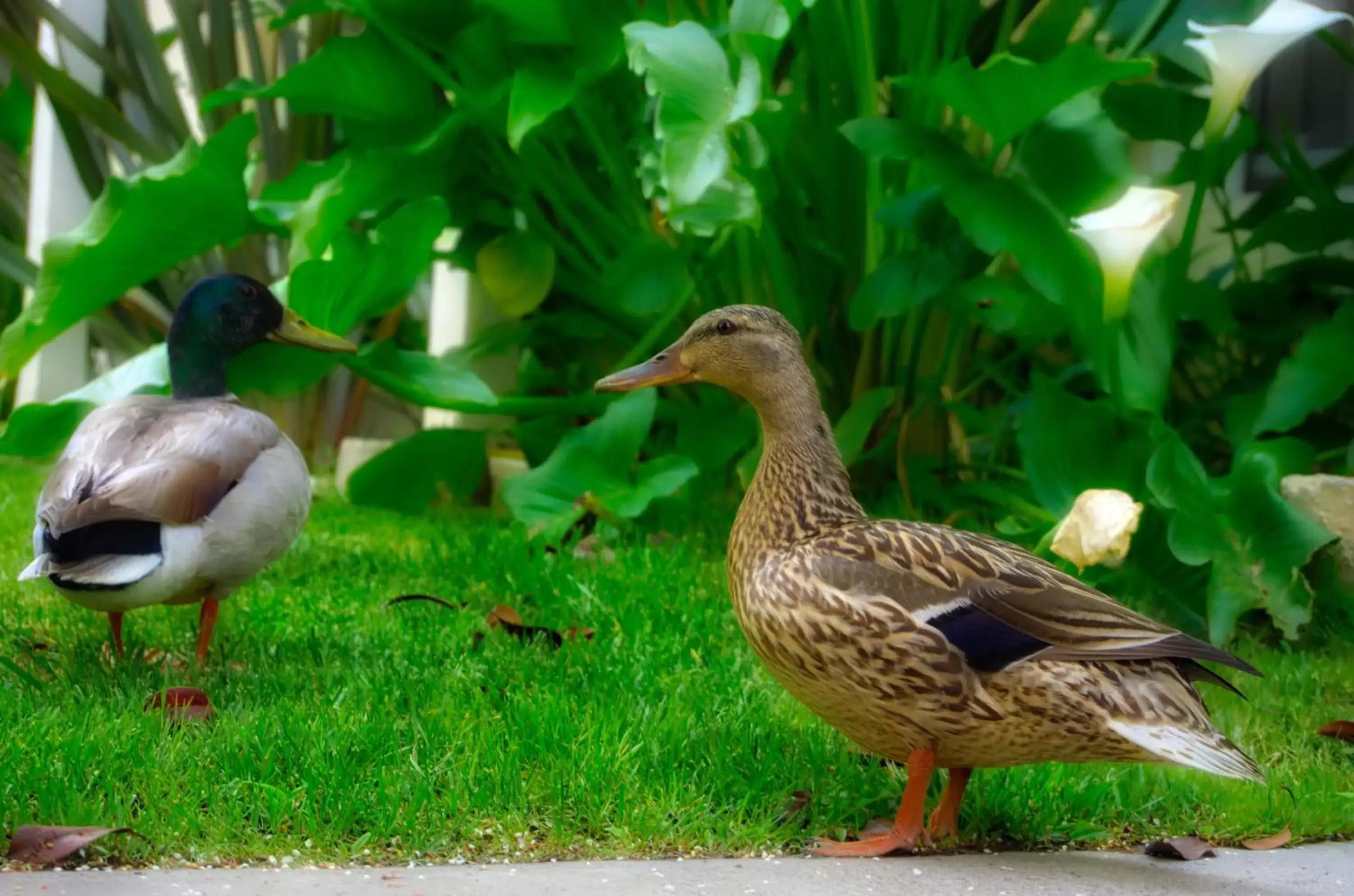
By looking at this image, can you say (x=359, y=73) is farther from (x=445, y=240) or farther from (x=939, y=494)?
(x=939, y=494)

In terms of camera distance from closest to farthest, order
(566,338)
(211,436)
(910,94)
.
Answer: (211,436)
(910,94)
(566,338)

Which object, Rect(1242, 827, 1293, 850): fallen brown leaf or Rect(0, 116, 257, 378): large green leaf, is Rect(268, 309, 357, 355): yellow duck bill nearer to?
Rect(0, 116, 257, 378): large green leaf

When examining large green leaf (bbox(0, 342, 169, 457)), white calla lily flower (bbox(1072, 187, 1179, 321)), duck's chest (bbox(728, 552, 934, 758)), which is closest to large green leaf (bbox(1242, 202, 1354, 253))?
white calla lily flower (bbox(1072, 187, 1179, 321))

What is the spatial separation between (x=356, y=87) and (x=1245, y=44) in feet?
8.94

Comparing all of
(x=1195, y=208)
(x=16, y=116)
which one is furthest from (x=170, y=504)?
(x=16, y=116)

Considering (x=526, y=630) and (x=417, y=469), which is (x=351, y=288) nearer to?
(x=417, y=469)

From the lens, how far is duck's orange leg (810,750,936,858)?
2.33 m

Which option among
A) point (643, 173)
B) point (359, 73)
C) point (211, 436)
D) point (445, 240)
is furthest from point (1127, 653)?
point (445, 240)

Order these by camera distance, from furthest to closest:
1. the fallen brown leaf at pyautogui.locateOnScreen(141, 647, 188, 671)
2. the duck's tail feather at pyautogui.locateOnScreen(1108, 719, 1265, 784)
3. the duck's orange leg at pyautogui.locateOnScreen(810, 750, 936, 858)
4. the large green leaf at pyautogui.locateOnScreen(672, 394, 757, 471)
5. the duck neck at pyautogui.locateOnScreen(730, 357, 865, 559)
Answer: the large green leaf at pyautogui.locateOnScreen(672, 394, 757, 471)
the fallen brown leaf at pyautogui.locateOnScreen(141, 647, 188, 671)
the duck neck at pyautogui.locateOnScreen(730, 357, 865, 559)
the duck's orange leg at pyautogui.locateOnScreen(810, 750, 936, 858)
the duck's tail feather at pyautogui.locateOnScreen(1108, 719, 1265, 784)

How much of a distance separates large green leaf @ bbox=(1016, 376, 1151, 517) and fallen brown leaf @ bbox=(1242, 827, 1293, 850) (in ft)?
4.49

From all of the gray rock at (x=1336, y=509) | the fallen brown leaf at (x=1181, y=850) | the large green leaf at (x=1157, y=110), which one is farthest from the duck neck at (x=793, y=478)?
the large green leaf at (x=1157, y=110)

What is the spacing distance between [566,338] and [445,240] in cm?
92

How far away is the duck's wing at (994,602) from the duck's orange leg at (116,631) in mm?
1593

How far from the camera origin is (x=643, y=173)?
4.30 m
